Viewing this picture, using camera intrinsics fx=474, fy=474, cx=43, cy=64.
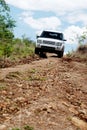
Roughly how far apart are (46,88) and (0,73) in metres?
3.63

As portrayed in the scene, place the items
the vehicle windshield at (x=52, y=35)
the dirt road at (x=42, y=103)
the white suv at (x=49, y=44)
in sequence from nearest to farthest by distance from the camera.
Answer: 1. the dirt road at (x=42, y=103)
2. the white suv at (x=49, y=44)
3. the vehicle windshield at (x=52, y=35)

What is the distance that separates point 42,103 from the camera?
388 inches

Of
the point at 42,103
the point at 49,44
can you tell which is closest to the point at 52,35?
the point at 49,44

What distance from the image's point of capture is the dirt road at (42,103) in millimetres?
8477

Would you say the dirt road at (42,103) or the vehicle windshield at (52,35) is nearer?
the dirt road at (42,103)

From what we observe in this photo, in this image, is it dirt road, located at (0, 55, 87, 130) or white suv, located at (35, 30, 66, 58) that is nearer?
dirt road, located at (0, 55, 87, 130)

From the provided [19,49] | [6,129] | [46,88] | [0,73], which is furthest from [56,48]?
[6,129]

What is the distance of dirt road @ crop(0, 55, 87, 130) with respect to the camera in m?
8.48

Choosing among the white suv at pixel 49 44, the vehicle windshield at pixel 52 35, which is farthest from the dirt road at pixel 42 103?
the vehicle windshield at pixel 52 35

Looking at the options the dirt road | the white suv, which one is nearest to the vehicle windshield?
the white suv

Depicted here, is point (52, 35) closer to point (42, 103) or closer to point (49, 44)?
point (49, 44)

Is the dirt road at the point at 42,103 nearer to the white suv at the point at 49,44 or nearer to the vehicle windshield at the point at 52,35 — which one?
the white suv at the point at 49,44

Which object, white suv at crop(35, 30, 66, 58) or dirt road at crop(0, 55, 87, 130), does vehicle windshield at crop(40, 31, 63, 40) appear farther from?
dirt road at crop(0, 55, 87, 130)

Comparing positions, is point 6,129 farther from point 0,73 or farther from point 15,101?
point 0,73
